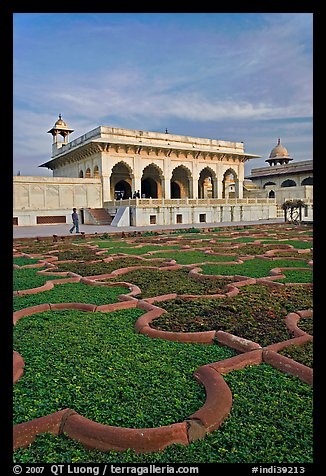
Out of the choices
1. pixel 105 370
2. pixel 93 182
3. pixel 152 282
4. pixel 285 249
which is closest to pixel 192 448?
pixel 105 370

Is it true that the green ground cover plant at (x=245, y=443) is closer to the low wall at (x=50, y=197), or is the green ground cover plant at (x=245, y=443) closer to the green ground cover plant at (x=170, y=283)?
the green ground cover plant at (x=170, y=283)

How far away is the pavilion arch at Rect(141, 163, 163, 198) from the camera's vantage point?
2450 centimetres

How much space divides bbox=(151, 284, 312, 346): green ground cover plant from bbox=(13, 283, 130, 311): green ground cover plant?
564mm

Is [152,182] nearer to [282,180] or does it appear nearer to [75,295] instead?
[282,180]

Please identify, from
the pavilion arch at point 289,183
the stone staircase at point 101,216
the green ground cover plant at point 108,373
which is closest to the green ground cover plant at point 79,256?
the green ground cover plant at point 108,373

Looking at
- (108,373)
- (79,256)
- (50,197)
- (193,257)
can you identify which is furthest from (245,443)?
(50,197)

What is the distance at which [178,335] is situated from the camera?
2055mm

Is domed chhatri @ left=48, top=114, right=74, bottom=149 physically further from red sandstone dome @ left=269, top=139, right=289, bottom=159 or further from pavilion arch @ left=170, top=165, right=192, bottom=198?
red sandstone dome @ left=269, top=139, right=289, bottom=159

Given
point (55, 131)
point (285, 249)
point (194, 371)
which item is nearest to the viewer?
point (194, 371)

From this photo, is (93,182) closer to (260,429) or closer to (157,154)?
(157,154)

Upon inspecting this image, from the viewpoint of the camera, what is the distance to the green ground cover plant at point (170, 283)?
3188 millimetres

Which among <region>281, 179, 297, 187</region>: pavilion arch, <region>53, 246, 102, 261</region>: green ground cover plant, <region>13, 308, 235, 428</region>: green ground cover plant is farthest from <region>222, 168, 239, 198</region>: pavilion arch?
<region>13, 308, 235, 428</region>: green ground cover plant

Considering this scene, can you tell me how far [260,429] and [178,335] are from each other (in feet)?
2.86

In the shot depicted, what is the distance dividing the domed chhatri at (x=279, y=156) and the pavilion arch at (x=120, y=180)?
18974 millimetres
